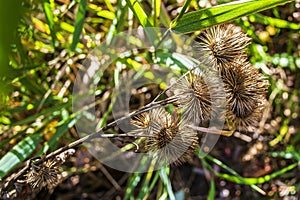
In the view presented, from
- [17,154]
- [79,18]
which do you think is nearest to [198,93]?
[79,18]

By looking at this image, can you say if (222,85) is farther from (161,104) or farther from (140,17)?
(140,17)

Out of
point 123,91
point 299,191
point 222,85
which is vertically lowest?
point 299,191

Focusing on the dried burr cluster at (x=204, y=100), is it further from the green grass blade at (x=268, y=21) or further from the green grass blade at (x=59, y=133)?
the green grass blade at (x=268, y=21)

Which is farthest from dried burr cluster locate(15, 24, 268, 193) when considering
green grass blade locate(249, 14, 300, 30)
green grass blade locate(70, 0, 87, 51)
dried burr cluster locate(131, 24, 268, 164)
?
green grass blade locate(249, 14, 300, 30)

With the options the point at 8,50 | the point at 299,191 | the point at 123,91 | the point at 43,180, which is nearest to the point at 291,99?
the point at 299,191

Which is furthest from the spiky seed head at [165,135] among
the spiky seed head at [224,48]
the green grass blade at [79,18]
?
the green grass blade at [79,18]

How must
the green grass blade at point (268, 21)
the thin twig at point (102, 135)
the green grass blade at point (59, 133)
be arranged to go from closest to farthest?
the thin twig at point (102, 135) → the green grass blade at point (59, 133) → the green grass blade at point (268, 21)

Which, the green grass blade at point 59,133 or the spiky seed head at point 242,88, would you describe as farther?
the green grass blade at point 59,133

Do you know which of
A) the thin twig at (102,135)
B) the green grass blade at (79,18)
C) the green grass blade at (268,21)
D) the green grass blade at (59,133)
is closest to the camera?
the thin twig at (102,135)

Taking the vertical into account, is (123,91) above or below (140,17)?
below
